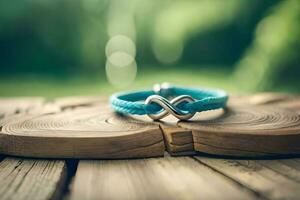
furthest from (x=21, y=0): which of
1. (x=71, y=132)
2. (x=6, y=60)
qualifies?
(x=71, y=132)

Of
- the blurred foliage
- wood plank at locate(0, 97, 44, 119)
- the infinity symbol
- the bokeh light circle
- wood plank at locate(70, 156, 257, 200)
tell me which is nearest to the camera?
wood plank at locate(70, 156, 257, 200)

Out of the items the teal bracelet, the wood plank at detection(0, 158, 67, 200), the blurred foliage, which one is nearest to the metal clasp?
the teal bracelet

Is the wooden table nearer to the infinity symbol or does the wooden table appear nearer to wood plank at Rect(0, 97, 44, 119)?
the infinity symbol

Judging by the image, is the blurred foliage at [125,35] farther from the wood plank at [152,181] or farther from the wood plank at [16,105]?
the wood plank at [152,181]

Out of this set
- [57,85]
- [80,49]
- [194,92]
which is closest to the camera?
[194,92]

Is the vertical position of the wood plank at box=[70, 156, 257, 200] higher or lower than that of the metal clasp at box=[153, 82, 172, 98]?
lower

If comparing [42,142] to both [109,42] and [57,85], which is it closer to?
[57,85]
